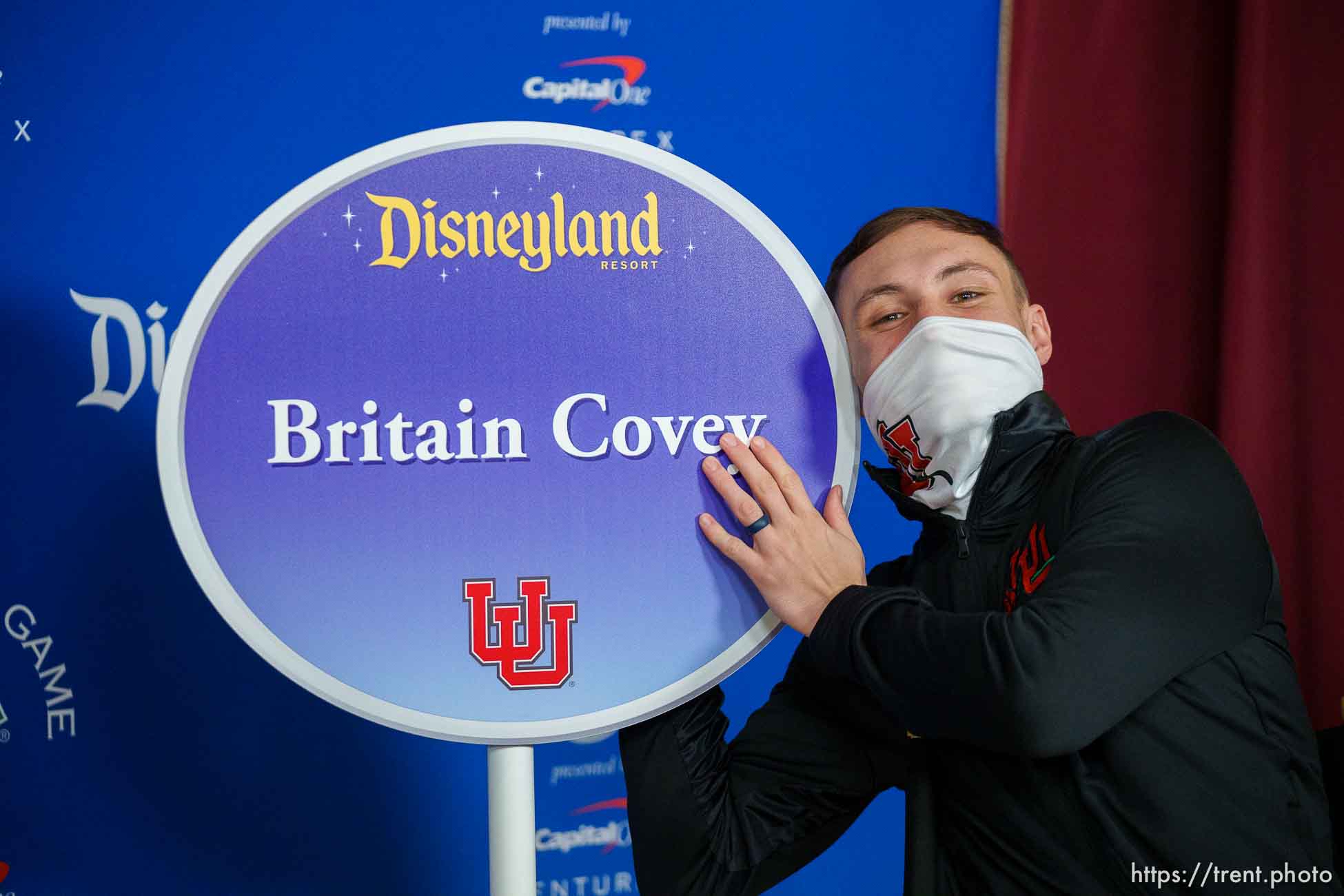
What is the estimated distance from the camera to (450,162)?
989 millimetres

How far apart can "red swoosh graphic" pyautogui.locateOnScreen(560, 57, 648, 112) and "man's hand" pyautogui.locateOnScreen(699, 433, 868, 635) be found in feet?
3.25

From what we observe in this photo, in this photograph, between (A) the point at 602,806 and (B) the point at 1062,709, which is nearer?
(B) the point at 1062,709

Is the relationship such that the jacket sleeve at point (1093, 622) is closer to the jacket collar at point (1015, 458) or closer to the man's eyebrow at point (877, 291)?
the jacket collar at point (1015, 458)

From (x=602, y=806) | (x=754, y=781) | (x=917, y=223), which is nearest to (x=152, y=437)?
(x=602, y=806)

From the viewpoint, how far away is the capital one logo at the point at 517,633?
3.13 feet

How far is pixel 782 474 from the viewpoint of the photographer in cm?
101

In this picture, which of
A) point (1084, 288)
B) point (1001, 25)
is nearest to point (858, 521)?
point (1084, 288)

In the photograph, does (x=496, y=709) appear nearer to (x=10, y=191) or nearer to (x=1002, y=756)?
(x=1002, y=756)

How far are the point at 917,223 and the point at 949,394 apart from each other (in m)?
0.26

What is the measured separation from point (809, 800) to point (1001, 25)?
4.65 ft

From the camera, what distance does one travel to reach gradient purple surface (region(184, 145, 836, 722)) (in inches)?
37.1

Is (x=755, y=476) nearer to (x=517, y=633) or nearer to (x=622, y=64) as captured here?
(x=517, y=633)

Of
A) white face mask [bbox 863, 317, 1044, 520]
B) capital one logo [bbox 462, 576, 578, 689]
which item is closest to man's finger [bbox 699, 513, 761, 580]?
capital one logo [bbox 462, 576, 578, 689]

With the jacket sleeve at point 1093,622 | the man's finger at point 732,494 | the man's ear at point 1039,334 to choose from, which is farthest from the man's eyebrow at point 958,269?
the man's finger at point 732,494
